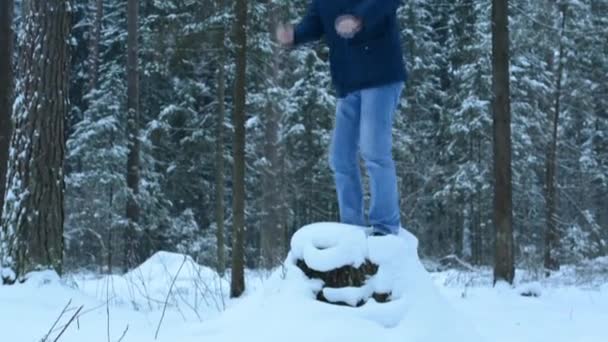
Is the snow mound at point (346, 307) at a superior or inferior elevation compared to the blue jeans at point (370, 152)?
inferior

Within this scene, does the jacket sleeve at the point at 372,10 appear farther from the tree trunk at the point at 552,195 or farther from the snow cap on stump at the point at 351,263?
the tree trunk at the point at 552,195

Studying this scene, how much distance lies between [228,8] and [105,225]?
10.8 meters

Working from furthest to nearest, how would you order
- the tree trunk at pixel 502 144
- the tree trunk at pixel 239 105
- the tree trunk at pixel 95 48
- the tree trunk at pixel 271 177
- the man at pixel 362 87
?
the tree trunk at pixel 95 48 → the tree trunk at pixel 271 177 → the tree trunk at pixel 502 144 → the tree trunk at pixel 239 105 → the man at pixel 362 87

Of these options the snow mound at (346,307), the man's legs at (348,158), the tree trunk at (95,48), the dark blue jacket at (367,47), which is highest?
the tree trunk at (95,48)

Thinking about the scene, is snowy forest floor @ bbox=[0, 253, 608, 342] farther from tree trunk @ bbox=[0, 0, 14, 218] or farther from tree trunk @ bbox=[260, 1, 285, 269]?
tree trunk @ bbox=[260, 1, 285, 269]

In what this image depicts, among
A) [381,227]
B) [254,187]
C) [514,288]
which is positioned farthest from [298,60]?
[381,227]

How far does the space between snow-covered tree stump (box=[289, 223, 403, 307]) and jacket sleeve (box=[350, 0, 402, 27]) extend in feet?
3.96

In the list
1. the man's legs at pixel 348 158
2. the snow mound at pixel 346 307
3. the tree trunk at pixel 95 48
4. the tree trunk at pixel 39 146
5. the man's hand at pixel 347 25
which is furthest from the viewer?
the tree trunk at pixel 95 48

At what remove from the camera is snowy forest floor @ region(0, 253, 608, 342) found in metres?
3.60

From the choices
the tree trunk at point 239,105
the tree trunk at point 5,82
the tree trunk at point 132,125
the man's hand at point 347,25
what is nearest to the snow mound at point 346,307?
the man's hand at point 347,25

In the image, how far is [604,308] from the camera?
8086 millimetres

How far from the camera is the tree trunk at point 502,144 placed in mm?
10594

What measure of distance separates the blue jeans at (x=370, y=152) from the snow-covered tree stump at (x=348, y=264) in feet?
0.71

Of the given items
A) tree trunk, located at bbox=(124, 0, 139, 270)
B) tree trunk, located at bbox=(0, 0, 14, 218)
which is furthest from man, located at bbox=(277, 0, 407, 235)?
tree trunk, located at bbox=(124, 0, 139, 270)
